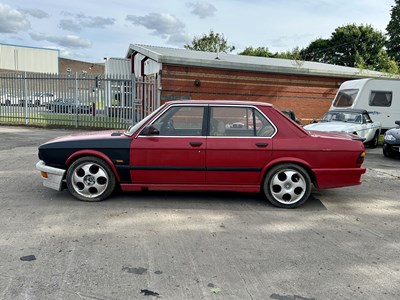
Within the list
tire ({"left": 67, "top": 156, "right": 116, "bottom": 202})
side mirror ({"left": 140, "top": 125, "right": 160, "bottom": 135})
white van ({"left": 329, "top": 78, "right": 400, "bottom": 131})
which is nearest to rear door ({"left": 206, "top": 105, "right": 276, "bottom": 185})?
side mirror ({"left": 140, "top": 125, "right": 160, "bottom": 135})

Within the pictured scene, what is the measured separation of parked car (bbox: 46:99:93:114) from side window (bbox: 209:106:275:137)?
11565 mm

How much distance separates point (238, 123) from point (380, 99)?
11425 millimetres

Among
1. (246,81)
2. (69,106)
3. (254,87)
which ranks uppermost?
(246,81)

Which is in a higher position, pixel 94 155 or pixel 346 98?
pixel 346 98

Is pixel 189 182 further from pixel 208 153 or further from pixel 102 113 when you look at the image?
pixel 102 113

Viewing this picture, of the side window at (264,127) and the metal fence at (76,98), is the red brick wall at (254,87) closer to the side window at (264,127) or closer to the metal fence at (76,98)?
the metal fence at (76,98)

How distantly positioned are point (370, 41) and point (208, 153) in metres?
48.5

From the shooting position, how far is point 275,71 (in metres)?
17.6

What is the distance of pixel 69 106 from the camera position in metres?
15.5

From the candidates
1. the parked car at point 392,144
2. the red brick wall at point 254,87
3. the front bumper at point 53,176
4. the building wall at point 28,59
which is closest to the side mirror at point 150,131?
the front bumper at point 53,176

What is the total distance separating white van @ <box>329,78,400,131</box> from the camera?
14047mm

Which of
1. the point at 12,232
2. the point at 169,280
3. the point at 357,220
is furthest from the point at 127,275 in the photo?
the point at 357,220

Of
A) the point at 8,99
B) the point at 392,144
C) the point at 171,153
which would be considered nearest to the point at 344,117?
the point at 392,144

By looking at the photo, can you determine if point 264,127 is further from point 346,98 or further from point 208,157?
point 346,98
